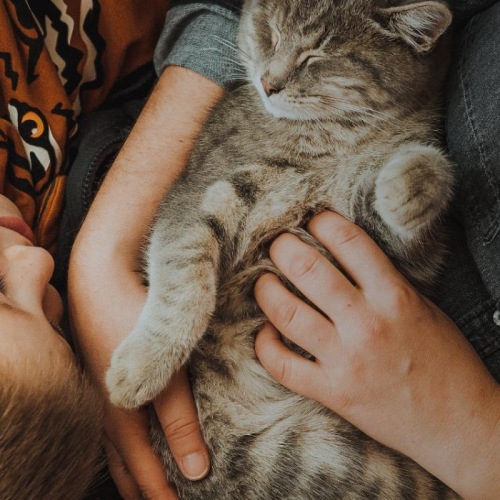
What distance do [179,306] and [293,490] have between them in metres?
0.42

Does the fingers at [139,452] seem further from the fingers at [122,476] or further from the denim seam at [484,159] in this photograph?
the denim seam at [484,159]

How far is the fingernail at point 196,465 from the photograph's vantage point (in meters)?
1.04

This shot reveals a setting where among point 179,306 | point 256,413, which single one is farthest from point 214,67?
point 256,413

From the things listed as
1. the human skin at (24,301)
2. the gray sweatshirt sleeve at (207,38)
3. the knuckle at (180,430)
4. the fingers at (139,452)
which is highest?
the gray sweatshirt sleeve at (207,38)

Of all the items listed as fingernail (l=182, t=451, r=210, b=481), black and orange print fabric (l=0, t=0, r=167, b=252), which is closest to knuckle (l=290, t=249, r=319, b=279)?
fingernail (l=182, t=451, r=210, b=481)

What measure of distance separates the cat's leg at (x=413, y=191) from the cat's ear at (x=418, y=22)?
0.73ft

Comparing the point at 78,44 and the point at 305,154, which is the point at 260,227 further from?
the point at 78,44

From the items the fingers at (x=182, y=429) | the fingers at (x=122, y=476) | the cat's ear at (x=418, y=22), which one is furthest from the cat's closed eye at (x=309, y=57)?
the fingers at (x=122, y=476)

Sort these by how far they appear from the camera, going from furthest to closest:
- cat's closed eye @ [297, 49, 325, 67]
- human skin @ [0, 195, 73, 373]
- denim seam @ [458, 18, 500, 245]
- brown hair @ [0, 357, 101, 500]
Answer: cat's closed eye @ [297, 49, 325, 67] < denim seam @ [458, 18, 500, 245] < human skin @ [0, 195, 73, 373] < brown hair @ [0, 357, 101, 500]

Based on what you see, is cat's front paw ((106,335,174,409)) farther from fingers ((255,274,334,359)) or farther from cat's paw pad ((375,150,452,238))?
cat's paw pad ((375,150,452,238))

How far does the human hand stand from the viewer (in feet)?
3.46

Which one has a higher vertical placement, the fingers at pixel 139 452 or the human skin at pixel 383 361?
the human skin at pixel 383 361

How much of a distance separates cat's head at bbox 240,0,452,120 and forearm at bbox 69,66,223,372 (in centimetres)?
23

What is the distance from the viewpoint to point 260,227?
1086 mm
